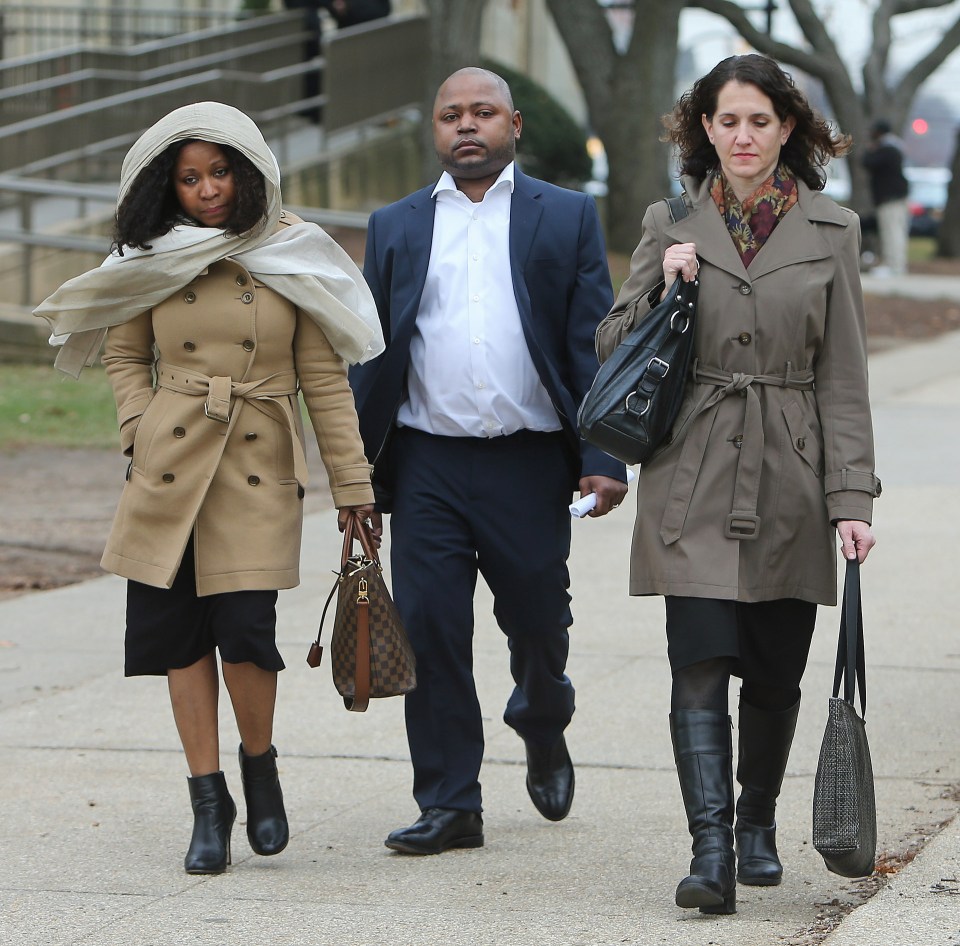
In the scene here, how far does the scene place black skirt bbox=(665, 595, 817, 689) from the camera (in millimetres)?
4160

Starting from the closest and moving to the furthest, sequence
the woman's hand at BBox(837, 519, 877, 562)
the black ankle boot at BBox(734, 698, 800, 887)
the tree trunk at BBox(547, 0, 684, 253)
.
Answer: the woman's hand at BBox(837, 519, 877, 562) → the black ankle boot at BBox(734, 698, 800, 887) → the tree trunk at BBox(547, 0, 684, 253)

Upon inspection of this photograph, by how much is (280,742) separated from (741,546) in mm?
2239

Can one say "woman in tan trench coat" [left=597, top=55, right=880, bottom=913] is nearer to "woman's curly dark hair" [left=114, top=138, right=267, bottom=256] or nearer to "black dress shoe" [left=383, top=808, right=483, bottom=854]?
"black dress shoe" [left=383, top=808, right=483, bottom=854]

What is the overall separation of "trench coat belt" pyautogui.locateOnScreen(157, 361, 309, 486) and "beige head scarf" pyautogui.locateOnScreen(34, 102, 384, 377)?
163 mm

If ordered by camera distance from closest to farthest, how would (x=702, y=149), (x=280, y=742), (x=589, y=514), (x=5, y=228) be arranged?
(x=702, y=149)
(x=589, y=514)
(x=280, y=742)
(x=5, y=228)

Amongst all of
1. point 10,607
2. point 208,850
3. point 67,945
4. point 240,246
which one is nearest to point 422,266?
point 240,246

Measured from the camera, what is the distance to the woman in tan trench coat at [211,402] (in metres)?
4.49

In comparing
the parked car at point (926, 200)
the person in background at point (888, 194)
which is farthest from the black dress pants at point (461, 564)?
the parked car at point (926, 200)

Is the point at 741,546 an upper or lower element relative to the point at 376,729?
upper

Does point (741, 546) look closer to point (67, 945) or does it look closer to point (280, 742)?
point (67, 945)

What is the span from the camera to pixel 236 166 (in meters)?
4.52

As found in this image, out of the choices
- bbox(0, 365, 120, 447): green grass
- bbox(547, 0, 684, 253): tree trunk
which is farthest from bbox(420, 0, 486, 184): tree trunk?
bbox(0, 365, 120, 447): green grass

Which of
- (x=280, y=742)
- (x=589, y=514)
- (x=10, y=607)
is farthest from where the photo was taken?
(x=10, y=607)

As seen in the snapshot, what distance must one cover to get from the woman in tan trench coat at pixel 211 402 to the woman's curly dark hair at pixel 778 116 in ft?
2.94
